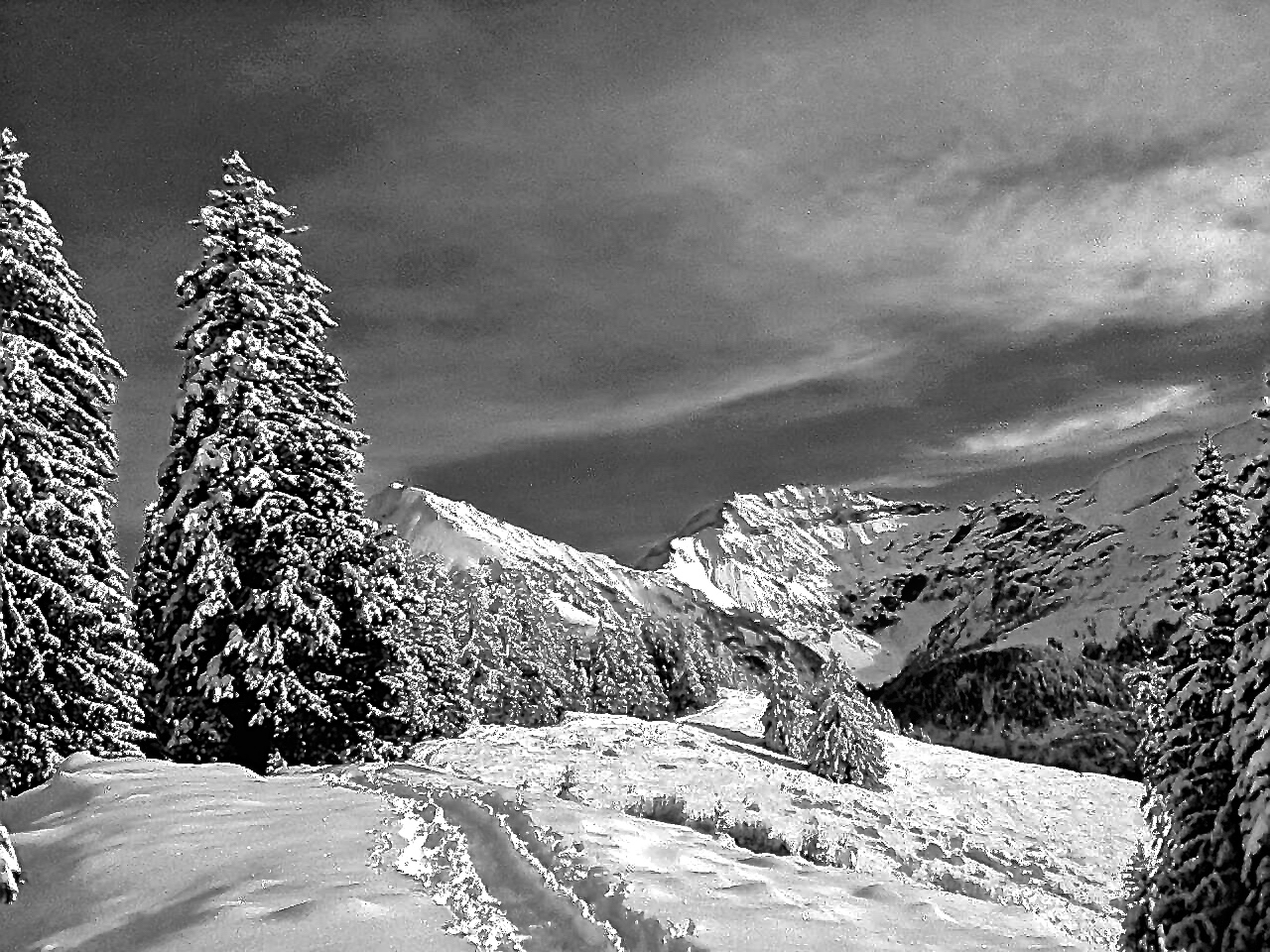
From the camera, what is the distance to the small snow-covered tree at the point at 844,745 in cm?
3052

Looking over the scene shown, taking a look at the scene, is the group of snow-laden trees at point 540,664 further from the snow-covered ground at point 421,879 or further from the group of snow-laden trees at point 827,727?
the snow-covered ground at point 421,879

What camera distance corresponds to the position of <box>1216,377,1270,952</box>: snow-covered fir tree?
33.0ft

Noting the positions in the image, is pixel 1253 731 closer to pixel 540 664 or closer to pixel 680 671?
pixel 540 664

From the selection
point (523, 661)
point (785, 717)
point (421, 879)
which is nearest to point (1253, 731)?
point (421, 879)

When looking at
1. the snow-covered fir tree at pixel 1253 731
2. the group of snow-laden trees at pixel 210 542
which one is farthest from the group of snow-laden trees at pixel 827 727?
the snow-covered fir tree at pixel 1253 731

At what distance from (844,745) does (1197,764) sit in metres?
19.9

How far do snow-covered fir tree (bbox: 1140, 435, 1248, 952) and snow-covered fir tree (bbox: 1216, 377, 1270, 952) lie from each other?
276 mm

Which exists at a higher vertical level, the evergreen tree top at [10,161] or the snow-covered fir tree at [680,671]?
the evergreen tree top at [10,161]

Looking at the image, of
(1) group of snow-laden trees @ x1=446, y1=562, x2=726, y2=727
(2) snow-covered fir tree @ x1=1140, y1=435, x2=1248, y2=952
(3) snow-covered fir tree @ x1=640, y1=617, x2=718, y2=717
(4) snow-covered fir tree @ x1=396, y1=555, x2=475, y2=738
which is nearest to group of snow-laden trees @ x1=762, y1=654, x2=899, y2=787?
(1) group of snow-laden trees @ x1=446, y1=562, x2=726, y2=727

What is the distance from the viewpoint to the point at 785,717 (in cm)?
3619

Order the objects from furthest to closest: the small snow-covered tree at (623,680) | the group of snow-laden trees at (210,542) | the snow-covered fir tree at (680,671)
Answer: the snow-covered fir tree at (680,671)
the small snow-covered tree at (623,680)
the group of snow-laden trees at (210,542)

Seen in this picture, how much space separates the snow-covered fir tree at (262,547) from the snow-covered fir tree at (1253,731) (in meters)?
16.0

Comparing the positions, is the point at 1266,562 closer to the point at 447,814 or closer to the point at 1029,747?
the point at 447,814

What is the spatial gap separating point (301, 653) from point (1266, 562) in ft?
57.5
